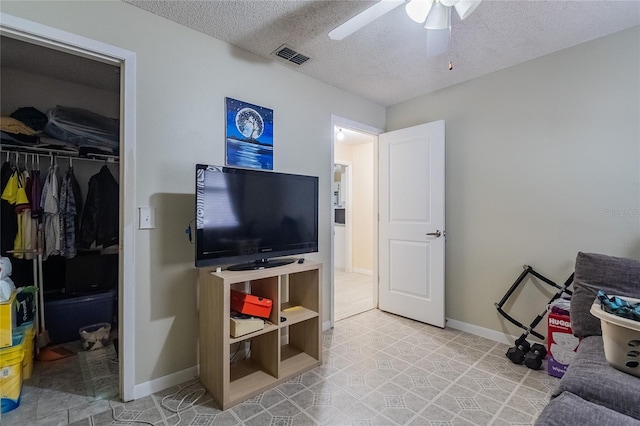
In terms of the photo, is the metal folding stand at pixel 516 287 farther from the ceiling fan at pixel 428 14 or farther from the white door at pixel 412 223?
the ceiling fan at pixel 428 14

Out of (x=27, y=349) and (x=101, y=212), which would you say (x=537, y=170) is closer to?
(x=101, y=212)

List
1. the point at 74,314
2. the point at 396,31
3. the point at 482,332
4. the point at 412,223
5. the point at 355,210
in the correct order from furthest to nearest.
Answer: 1. the point at 355,210
2. the point at 412,223
3. the point at 482,332
4. the point at 74,314
5. the point at 396,31

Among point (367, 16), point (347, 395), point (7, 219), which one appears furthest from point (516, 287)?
point (7, 219)

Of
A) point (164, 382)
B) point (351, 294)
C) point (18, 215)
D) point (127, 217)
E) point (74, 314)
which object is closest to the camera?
point (127, 217)

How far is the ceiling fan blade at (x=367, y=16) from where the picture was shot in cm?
143

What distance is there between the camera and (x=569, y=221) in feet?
7.42

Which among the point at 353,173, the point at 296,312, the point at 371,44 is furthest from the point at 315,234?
the point at 353,173

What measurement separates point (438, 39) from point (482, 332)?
2.54 meters

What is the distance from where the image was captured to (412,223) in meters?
3.09

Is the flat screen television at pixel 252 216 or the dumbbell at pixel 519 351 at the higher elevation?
the flat screen television at pixel 252 216

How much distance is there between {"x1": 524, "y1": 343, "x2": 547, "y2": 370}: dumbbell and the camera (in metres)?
2.12

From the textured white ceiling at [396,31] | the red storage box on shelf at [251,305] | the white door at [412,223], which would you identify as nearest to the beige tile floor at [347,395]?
the red storage box on shelf at [251,305]

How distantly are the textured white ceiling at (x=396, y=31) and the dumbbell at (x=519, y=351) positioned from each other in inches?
90.6

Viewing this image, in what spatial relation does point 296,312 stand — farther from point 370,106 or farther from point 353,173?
point 353,173
